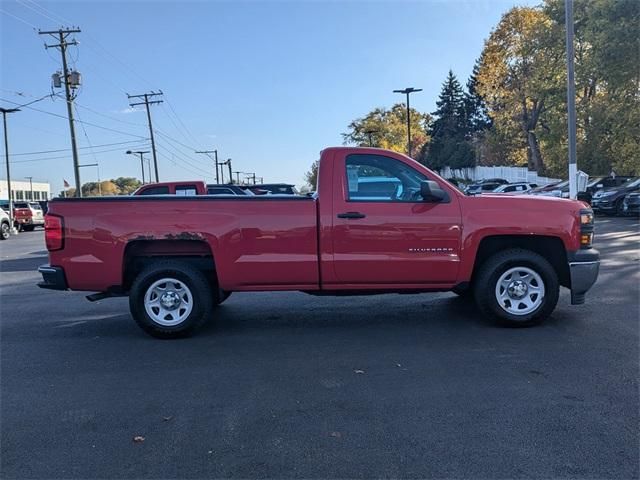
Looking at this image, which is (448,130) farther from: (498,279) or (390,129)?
(498,279)

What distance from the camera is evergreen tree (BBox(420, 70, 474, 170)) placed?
74.9m

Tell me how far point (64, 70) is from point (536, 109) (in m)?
35.4

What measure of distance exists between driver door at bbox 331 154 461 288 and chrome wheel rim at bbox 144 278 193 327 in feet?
5.64

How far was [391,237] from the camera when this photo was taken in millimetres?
5777

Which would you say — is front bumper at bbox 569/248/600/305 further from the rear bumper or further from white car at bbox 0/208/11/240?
white car at bbox 0/208/11/240

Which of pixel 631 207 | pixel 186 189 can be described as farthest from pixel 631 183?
pixel 186 189

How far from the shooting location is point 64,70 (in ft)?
109

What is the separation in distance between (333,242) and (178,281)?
1779 millimetres

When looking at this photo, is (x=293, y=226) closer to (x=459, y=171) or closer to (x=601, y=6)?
(x=601, y=6)

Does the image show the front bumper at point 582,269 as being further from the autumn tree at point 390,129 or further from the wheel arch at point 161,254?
the autumn tree at point 390,129

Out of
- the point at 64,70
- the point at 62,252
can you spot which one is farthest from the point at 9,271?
the point at 64,70

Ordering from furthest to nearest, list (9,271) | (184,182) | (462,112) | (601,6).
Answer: (462,112), (601,6), (184,182), (9,271)

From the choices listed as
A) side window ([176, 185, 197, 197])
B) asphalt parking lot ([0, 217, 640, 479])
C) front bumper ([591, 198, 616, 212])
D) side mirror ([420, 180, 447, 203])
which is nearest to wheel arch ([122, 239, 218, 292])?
asphalt parking lot ([0, 217, 640, 479])

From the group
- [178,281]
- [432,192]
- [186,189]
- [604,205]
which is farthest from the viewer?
[604,205]
